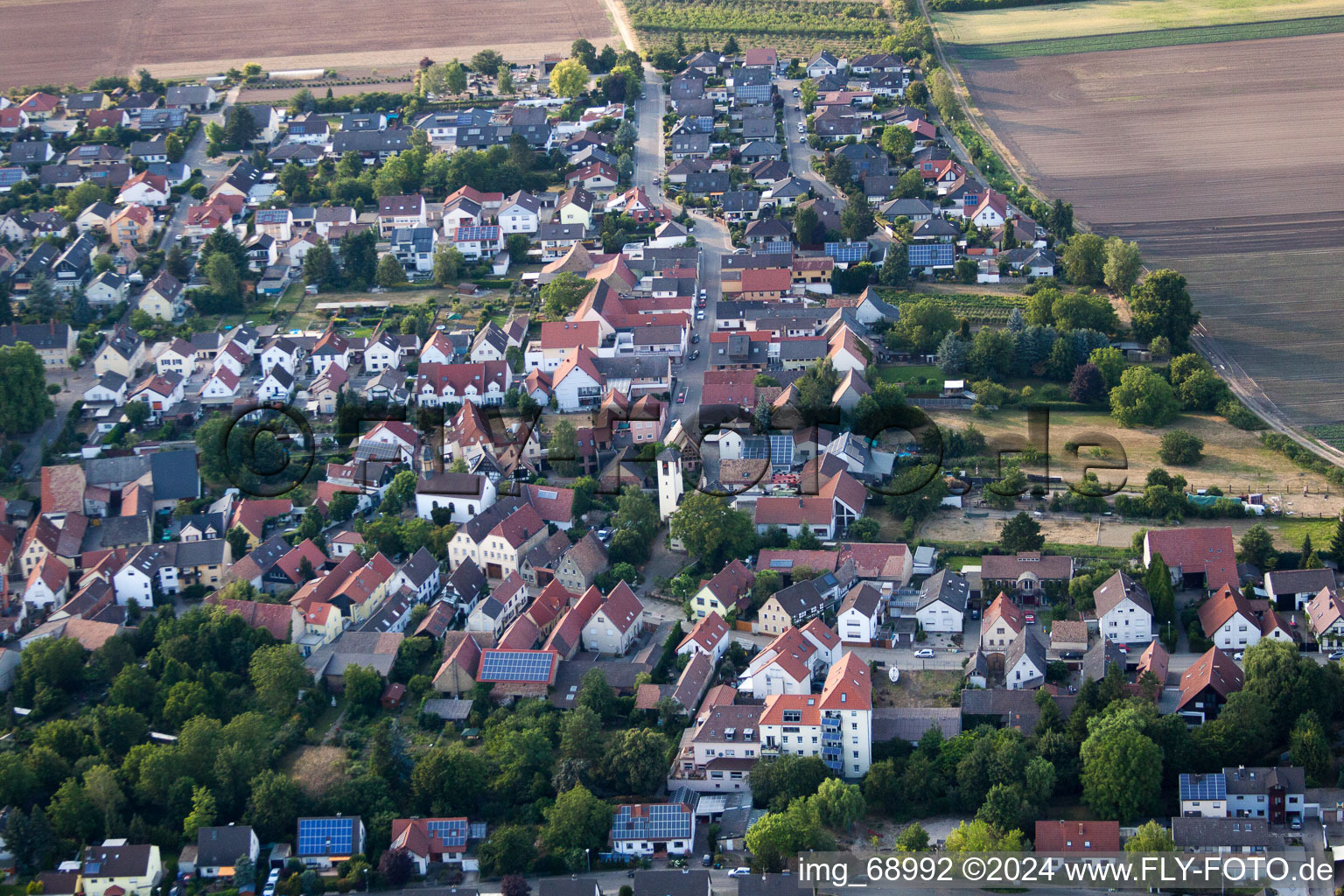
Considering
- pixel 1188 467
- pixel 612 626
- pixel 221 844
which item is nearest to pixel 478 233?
pixel 612 626

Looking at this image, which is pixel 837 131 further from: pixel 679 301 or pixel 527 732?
pixel 527 732

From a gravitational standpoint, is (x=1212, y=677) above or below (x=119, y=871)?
above

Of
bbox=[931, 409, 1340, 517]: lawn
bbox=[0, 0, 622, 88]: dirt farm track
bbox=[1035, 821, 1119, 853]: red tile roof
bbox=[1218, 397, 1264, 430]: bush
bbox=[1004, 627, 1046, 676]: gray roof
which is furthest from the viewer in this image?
bbox=[0, 0, 622, 88]: dirt farm track

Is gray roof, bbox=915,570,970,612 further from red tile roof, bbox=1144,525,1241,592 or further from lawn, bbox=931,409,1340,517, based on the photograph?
lawn, bbox=931,409,1340,517

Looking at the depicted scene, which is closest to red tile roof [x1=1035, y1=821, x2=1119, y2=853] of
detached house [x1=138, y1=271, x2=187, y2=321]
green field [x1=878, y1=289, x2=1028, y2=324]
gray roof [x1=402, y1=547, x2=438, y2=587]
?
gray roof [x1=402, y1=547, x2=438, y2=587]

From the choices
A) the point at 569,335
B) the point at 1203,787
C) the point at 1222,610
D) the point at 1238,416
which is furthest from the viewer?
the point at 569,335

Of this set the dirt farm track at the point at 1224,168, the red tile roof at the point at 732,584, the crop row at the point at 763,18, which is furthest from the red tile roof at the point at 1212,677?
the crop row at the point at 763,18

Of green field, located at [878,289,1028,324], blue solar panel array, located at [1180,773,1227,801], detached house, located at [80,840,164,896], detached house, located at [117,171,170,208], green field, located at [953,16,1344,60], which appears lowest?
detached house, located at [80,840,164,896]

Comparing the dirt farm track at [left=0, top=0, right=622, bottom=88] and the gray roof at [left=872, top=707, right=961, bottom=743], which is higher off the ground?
the dirt farm track at [left=0, top=0, right=622, bottom=88]

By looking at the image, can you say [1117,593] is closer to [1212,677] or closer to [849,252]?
[1212,677]
